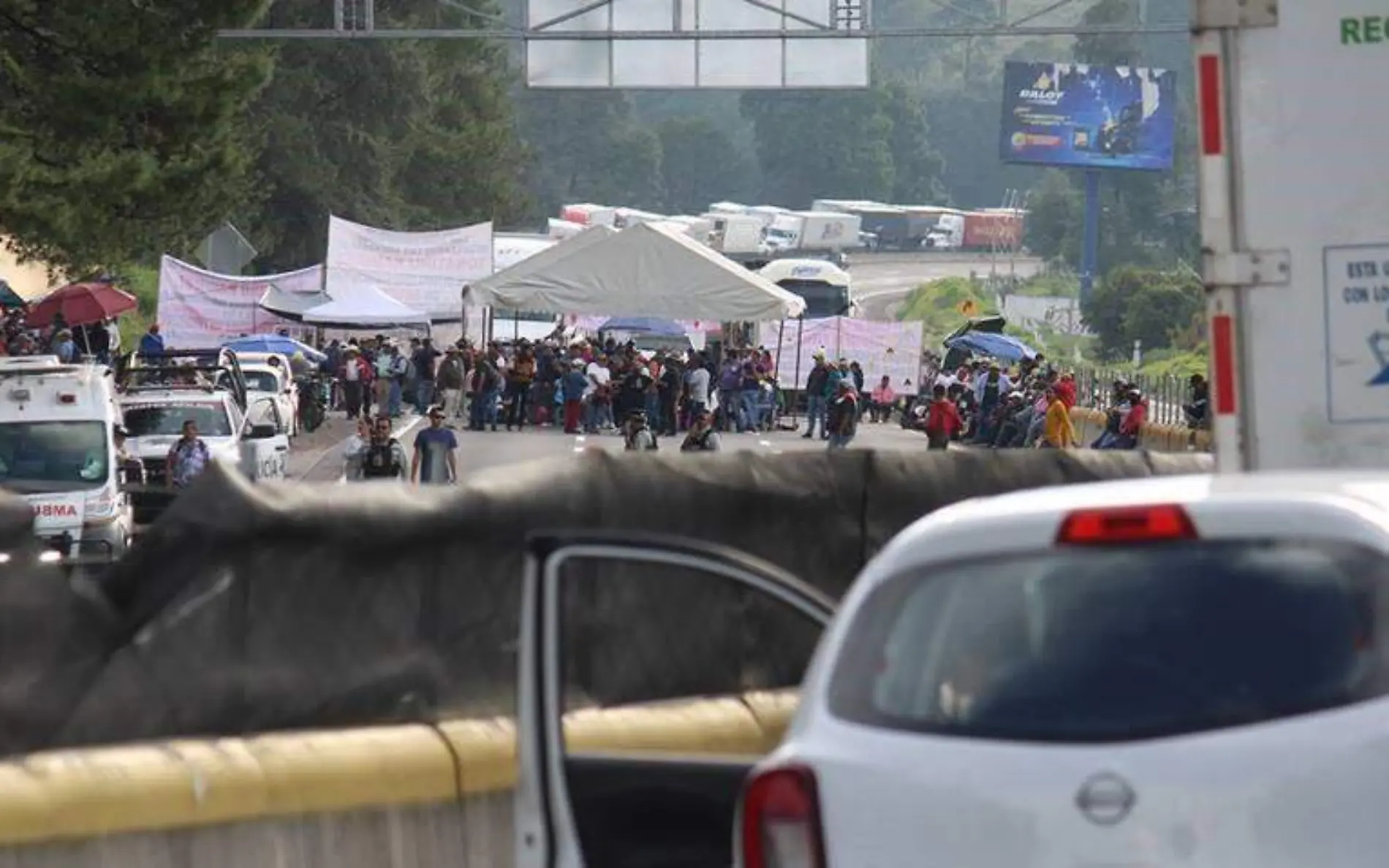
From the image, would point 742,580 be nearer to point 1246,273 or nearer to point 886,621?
point 886,621

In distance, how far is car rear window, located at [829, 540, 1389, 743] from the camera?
488 centimetres

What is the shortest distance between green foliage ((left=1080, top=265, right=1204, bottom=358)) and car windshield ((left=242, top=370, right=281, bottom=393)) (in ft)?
146

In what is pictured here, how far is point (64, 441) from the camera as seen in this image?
76.9ft

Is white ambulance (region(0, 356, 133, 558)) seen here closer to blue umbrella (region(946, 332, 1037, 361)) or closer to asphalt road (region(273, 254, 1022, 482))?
asphalt road (region(273, 254, 1022, 482))

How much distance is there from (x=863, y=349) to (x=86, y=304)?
18616mm

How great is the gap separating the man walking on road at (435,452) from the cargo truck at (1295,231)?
687 inches

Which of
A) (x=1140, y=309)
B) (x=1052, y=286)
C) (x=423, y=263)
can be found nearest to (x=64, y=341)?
(x=423, y=263)

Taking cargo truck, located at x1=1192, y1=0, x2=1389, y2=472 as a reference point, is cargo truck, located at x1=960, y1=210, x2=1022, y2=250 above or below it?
above

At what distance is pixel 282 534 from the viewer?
816cm

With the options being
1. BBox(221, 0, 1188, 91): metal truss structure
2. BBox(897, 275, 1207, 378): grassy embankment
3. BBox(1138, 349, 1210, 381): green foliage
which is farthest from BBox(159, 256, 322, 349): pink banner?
BBox(897, 275, 1207, 378): grassy embankment

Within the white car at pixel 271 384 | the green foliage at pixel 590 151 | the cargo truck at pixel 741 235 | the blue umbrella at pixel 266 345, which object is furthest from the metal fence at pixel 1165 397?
the green foliage at pixel 590 151

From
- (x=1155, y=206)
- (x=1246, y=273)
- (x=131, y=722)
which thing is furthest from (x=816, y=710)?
(x=1155, y=206)

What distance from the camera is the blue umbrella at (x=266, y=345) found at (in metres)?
50.0

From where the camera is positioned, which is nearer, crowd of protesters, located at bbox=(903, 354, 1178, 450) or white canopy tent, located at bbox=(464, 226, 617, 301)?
crowd of protesters, located at bbox=(903, 354, 1178, 450)
